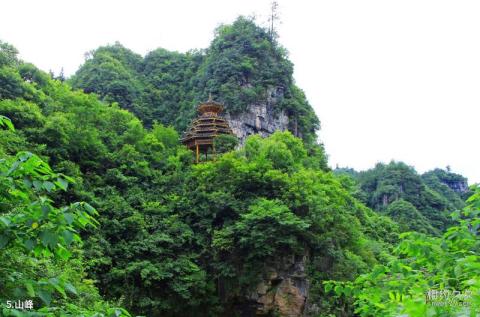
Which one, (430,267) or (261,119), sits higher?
(261,119)

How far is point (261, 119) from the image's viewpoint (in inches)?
1209

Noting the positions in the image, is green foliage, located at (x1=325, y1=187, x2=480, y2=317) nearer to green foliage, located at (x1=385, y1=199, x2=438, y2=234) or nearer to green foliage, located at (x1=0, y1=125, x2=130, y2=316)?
green foliage, located at (x1=0, y1=125, x2=130, y2=316)

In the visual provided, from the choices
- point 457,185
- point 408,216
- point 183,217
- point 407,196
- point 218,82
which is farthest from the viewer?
point 457,185

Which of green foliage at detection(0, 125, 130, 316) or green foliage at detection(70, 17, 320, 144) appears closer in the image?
green foliage at detection(0, 125, 130, 316)

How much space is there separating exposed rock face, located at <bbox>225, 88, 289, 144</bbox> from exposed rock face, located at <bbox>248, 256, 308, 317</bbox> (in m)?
13.5

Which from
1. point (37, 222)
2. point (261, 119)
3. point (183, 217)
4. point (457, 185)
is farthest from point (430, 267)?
point (457, 185)

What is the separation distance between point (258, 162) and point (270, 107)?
13413mm

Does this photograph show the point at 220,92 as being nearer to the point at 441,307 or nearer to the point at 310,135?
the point at 310,135

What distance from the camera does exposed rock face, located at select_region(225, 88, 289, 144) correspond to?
29703mm

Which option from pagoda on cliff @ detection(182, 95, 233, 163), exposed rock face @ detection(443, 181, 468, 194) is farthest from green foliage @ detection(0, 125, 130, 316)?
exposed rock face @ detection(443, 181, 468, 194)

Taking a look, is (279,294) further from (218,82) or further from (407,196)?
(407,196)

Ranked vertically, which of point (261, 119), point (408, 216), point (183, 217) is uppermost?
point (261, 119)

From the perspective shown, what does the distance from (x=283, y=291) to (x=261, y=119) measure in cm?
1608

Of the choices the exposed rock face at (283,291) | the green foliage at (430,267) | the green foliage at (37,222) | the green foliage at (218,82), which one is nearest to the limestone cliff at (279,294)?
the exposed rock face at (283,291)
